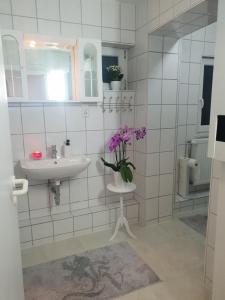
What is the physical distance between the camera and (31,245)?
2.11 meters

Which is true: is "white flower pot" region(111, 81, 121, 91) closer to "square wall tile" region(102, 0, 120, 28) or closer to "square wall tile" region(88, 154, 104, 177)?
"square wall tile" region(102, 0, 120, 28)

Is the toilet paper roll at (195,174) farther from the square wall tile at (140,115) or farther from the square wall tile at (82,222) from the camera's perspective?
the square wall tile at (82,222)

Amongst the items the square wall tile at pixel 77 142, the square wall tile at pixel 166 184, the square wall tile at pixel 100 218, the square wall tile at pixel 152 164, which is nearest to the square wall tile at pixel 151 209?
the square wall tile at pixel 166 184

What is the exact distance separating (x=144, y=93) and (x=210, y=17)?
80 centimetres

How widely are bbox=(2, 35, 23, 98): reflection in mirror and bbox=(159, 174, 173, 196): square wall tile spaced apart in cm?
161

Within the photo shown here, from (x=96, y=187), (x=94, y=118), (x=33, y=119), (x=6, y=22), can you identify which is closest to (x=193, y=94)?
(x=94, y=118)

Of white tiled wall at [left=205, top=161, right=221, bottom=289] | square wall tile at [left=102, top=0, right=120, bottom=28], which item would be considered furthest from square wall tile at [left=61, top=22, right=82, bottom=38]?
white tiled wall at [left=205, top=161, right=221, bottom=289]

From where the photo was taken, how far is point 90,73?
7.25ft

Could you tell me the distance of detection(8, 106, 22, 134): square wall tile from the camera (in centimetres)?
200

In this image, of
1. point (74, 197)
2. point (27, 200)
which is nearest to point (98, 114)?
point (74, 197)

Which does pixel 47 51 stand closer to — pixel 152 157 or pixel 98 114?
pixel 98 114

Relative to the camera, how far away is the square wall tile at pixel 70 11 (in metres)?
2.01

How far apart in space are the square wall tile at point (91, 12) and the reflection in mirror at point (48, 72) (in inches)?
12.9

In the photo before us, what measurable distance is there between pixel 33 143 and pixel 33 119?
8.7 inches
